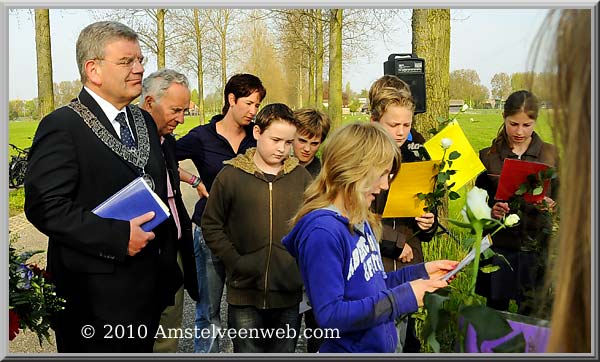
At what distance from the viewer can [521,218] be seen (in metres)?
3.41

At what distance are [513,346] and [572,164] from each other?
1114mm

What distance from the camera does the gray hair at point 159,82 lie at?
3.64 metres

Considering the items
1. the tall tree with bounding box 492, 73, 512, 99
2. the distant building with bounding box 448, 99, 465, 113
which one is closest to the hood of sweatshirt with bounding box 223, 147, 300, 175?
the tall tree with bounding box 492, 73, 512, 99

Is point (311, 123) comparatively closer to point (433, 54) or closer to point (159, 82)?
point (159, 82)

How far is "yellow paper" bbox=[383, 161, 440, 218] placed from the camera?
3188 millimetres

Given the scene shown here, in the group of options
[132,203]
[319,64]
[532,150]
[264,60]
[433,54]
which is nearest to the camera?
[132,203]

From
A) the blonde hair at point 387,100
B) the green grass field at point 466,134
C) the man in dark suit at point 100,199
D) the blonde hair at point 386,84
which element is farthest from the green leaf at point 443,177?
the man in dark suit at point 100,199

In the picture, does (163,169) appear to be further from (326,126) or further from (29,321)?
(326,126)

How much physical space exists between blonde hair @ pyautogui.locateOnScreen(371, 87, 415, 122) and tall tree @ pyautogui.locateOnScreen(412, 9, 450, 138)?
2.05ft

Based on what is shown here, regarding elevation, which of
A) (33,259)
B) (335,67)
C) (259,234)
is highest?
(335,67)

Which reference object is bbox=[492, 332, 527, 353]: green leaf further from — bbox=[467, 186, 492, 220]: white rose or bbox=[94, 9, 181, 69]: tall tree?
bbox=[94, 9, 181, 69]: tall tree

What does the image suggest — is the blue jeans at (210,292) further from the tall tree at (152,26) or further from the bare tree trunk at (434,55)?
the bare tree trunk at (434,55)

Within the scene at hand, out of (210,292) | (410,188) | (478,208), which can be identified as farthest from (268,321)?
(478,208)

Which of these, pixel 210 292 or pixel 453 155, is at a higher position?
pixel 453 155
